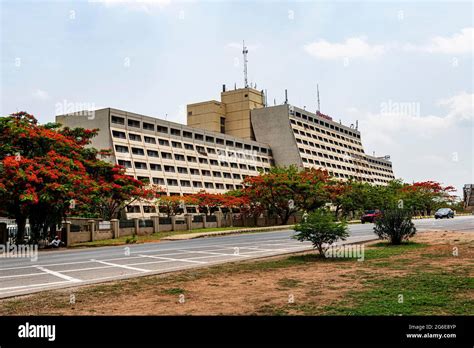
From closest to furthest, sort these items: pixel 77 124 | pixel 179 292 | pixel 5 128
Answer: pixel 179 292 → pixel 5 128 → pixel 77 124

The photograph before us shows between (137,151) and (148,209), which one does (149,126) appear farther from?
(148,209)

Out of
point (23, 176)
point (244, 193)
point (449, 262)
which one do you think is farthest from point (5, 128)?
point (244, 193)

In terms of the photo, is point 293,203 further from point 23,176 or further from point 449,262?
point 449,262

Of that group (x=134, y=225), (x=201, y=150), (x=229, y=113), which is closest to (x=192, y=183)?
(x=201, y=150)

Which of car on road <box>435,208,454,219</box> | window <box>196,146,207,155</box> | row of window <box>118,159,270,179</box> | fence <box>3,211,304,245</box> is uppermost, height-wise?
window <box>196,146,207,155</box>

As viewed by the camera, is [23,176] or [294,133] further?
[294,133]

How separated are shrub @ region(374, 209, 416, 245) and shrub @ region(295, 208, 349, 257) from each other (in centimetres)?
552

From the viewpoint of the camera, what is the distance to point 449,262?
12.6m

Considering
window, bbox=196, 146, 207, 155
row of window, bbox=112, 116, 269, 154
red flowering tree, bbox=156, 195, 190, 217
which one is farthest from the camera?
window, bbox=196, 146, 207, 155

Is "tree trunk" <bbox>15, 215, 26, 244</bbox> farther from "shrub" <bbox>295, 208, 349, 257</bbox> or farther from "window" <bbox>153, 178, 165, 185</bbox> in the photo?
"window" <bbox>153, 178, 165, 185</bbox>

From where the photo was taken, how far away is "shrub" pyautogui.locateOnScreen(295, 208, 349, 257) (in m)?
14.9

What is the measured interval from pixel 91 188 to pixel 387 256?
1993 centimetres

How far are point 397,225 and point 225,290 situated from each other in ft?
43.5

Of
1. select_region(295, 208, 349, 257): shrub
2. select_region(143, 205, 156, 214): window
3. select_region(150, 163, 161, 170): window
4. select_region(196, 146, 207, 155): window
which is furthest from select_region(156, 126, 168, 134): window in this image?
select_region(295, 208, 349, 257): shrub
